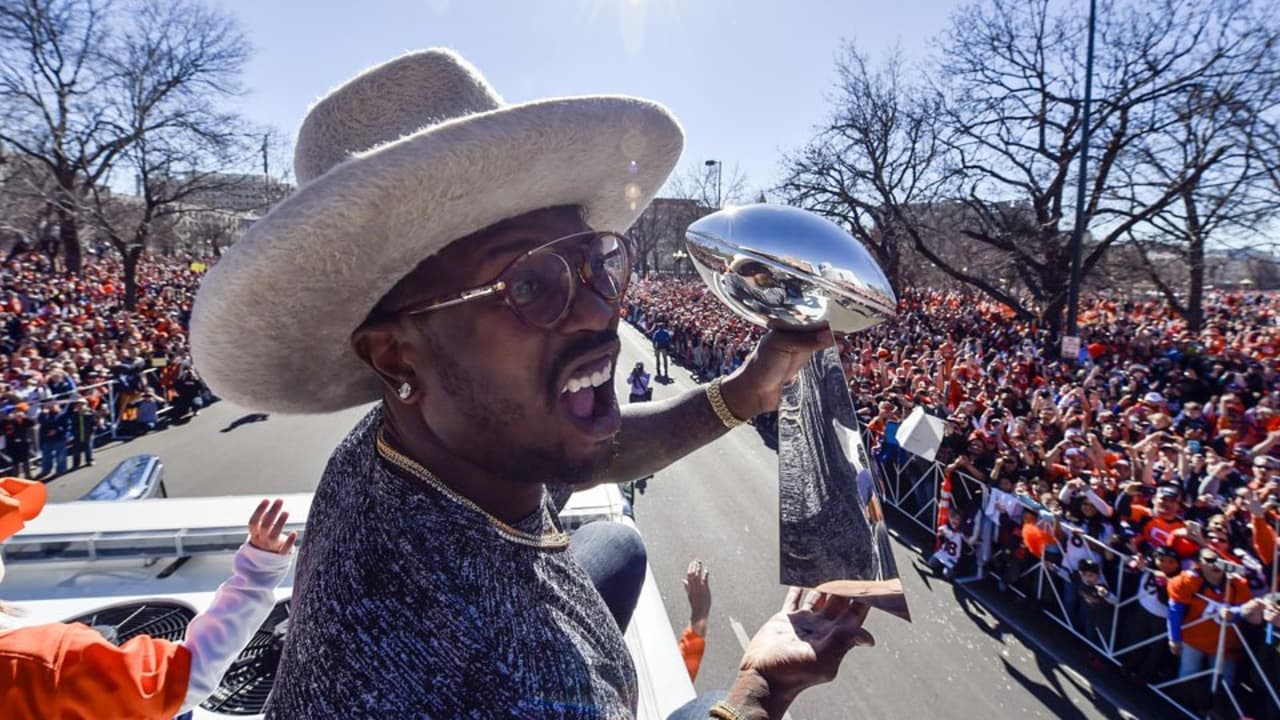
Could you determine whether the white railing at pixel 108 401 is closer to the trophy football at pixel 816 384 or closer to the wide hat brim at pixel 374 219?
the wide hat brim at pixel 374 219

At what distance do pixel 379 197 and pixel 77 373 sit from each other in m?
16.6

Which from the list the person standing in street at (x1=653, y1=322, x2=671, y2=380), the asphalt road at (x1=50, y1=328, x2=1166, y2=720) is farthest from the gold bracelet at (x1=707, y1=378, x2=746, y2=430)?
the person standing in street at (x1=653, y1=322, x2=671, y2=380)

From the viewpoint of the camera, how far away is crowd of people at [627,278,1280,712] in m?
5.22

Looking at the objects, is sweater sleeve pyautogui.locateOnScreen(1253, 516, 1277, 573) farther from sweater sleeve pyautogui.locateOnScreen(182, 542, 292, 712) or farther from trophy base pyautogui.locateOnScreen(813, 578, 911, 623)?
sweater sleeve pyautogui.locateOnScreen(182, 542, 292, 712)

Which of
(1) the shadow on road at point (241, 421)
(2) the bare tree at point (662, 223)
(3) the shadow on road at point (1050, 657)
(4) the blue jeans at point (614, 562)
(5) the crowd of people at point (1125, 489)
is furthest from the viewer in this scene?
(2) the bare tree at point (662, 223)

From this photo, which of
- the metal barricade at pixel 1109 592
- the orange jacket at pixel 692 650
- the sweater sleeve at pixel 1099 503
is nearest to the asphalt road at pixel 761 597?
the metal barricade at pixel 1109 592

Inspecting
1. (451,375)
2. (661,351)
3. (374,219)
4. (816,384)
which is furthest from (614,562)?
(661,351)

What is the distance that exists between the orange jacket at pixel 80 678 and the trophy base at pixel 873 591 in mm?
1813

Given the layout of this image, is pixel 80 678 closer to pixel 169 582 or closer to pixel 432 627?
pixel 169 582

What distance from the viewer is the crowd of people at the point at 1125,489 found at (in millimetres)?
5219

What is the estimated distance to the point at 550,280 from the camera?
1250 millimetres

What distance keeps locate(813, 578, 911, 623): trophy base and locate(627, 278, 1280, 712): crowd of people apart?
28.5 inches

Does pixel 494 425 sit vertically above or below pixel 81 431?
above

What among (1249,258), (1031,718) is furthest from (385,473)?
(1249,258)
